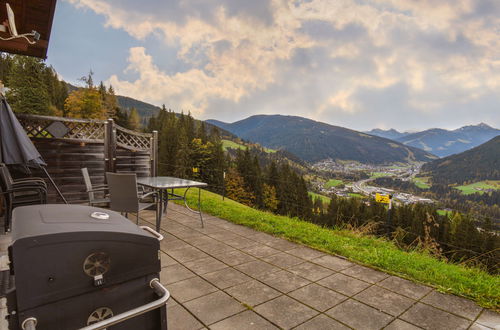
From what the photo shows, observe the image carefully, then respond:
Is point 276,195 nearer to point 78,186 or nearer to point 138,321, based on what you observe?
point 78,186

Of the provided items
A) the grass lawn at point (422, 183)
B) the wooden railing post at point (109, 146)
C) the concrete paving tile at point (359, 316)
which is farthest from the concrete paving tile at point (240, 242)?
the grass lawn at point (422, 183)

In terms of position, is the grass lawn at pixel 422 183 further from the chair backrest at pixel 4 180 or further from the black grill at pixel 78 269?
the black grill at pixel 78 269

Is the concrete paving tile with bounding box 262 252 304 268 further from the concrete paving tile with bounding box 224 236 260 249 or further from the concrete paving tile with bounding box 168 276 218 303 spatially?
the concrete paving tile with bounding box 168 276 218 303

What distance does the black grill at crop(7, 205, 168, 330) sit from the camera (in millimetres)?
868

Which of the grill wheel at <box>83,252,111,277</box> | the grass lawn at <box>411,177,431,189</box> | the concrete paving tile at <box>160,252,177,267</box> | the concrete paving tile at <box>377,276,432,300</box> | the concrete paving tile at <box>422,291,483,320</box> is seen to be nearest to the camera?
the grill wheel at <box>83,252,111,277</box>

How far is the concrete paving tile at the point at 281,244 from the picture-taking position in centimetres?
363

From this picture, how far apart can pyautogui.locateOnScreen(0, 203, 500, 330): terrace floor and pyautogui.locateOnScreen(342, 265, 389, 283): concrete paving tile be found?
0.01 meters

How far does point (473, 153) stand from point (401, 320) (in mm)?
146991

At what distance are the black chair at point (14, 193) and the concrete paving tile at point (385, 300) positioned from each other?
4298 millimetres

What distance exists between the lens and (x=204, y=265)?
3006 millimetres

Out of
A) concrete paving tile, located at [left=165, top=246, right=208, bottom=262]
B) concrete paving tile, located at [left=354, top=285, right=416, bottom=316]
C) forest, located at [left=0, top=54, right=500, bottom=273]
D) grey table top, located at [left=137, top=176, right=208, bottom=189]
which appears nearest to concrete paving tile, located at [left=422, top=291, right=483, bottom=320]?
concrete paving tile, located at [left=354, top=285, right=416, bottom=316]

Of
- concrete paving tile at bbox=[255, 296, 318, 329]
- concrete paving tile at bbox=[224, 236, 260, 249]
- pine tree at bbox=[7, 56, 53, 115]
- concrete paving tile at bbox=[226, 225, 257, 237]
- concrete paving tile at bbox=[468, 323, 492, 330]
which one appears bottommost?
concrete paving tile at bbox=[226, 225, 257, 237]

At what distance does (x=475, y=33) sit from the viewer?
813cm

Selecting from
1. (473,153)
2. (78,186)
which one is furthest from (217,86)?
(473,153)
